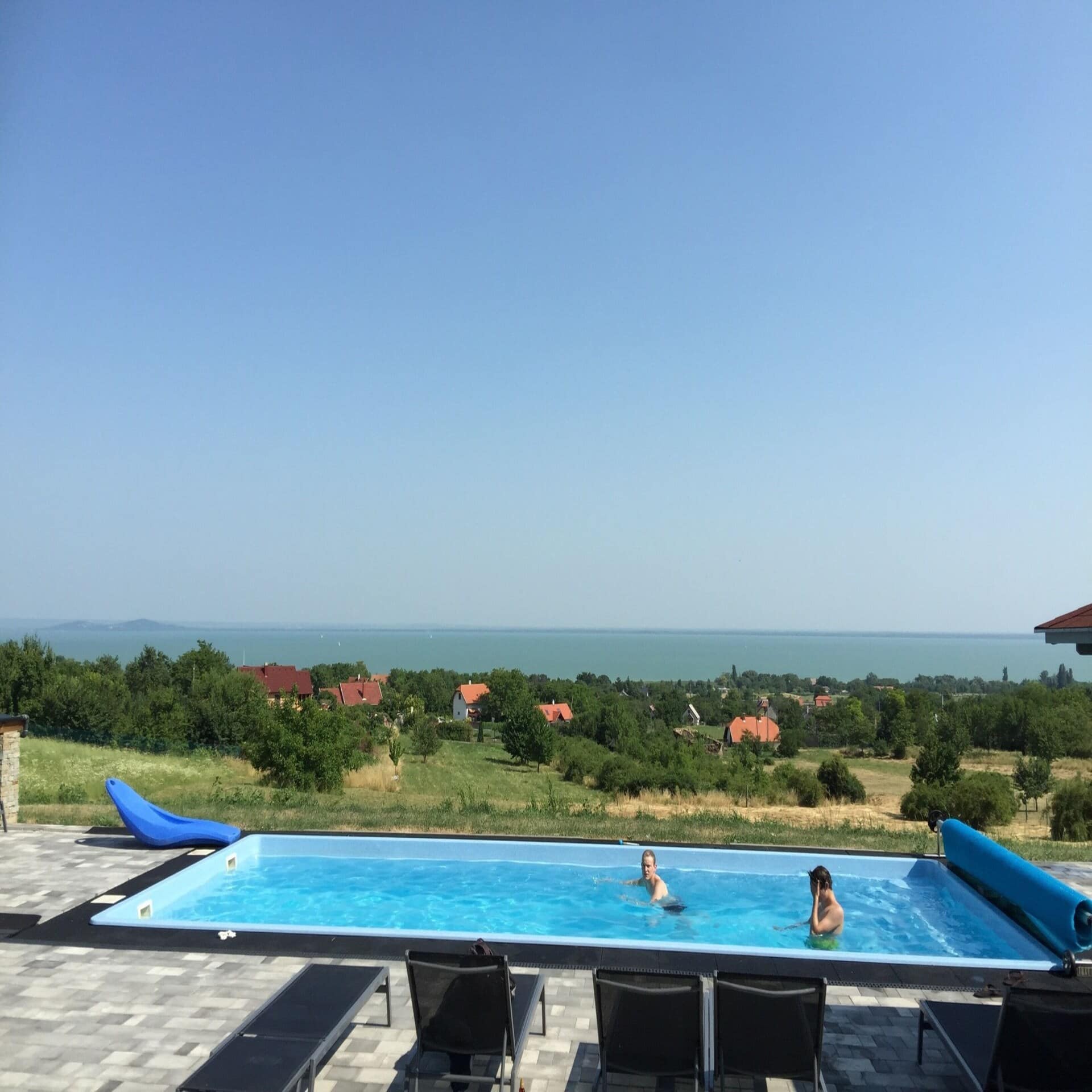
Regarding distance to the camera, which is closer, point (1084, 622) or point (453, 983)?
point (453, 983)

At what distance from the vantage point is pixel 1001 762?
52938 millimetres

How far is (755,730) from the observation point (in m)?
71.4

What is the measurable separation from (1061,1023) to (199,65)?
1683 centimetres

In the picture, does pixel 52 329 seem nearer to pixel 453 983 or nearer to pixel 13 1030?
pixel 13 1030

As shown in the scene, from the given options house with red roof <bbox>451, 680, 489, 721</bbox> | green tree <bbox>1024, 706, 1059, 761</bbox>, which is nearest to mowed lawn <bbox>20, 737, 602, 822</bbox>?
green tree <bbox>1024, 706, 1059, 761</bbox>

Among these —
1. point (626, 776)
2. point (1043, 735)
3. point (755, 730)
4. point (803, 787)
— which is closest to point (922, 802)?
point (803, 787)

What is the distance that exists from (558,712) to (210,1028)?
220 ft

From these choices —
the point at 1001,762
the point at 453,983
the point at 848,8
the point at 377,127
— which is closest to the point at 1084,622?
the point at 453,983

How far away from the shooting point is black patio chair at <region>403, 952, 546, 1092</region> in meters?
4.52

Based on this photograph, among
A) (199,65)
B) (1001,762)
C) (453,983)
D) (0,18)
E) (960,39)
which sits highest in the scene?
(199,65)

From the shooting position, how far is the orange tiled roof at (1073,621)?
5.87m

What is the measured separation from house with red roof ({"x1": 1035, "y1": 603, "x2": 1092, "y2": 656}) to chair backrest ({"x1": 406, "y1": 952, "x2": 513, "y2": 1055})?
446 centimetres

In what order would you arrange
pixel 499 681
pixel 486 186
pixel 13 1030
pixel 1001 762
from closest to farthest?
pixel 13 1030 < pixel 486 186 < pixel 1001 762 < pixel 499 681

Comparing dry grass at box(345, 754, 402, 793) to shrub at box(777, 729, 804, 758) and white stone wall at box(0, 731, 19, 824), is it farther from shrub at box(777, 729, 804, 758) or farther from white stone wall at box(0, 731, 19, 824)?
shrub at box(777, 729, 804, 758)
